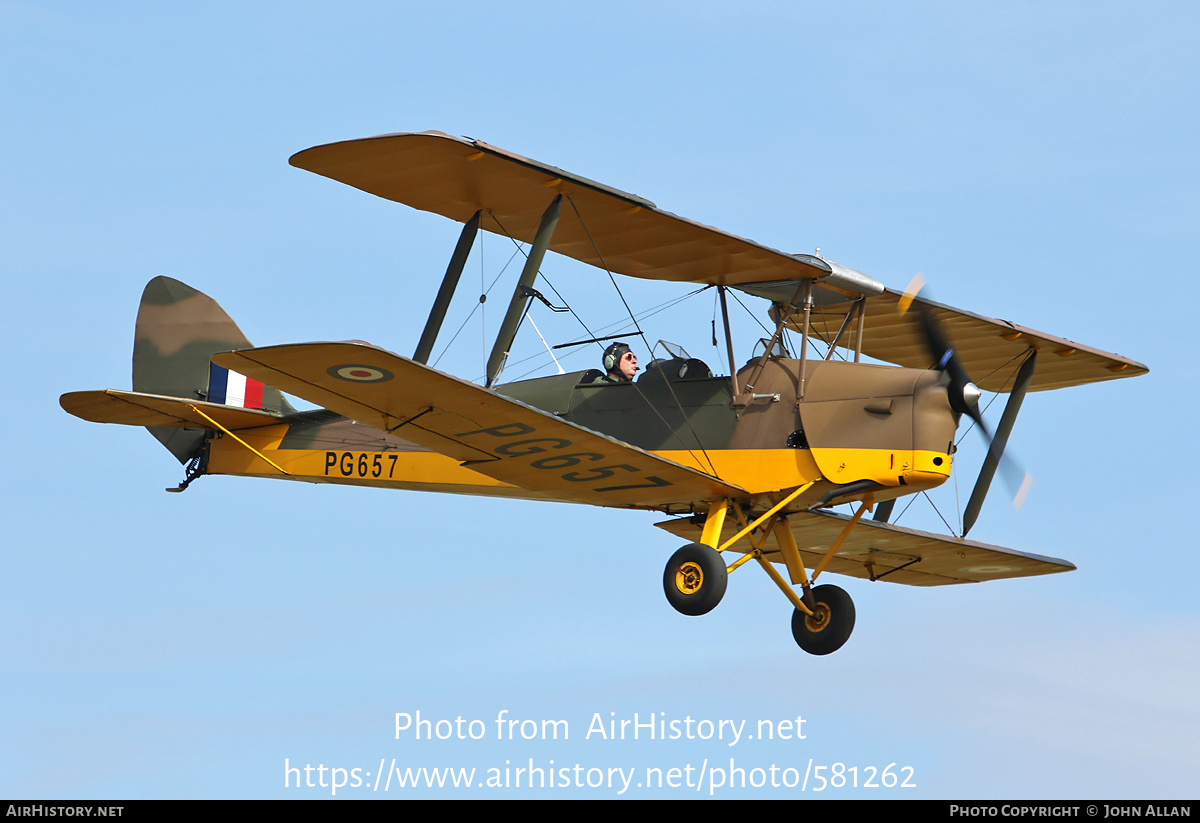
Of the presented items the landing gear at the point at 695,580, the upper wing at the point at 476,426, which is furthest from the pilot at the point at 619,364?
the landing gear at the point at 695,580

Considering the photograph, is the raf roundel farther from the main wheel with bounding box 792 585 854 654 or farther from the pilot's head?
the main wheel with bounding box 792 585 854 654

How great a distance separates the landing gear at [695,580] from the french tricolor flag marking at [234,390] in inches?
191

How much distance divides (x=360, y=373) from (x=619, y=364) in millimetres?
3050

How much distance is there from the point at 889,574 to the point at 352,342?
712cm

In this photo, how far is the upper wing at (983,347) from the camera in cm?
1490

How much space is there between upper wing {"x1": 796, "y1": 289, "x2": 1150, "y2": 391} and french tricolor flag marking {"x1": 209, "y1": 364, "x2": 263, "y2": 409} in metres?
5.10

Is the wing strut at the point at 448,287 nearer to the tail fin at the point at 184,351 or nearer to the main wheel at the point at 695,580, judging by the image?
the main wheel at the point at 695,580

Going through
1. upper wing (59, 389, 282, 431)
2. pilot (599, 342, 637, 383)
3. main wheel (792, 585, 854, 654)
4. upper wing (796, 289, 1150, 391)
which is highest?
upper wing (796, 289, 1150, 391)

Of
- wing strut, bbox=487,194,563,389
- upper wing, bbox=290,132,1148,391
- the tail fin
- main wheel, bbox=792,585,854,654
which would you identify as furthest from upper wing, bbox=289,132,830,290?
the tail fin

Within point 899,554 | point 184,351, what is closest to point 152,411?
point 184,351

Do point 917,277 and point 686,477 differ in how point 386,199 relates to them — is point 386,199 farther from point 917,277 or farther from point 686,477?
point 917,277

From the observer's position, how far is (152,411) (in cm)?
1403

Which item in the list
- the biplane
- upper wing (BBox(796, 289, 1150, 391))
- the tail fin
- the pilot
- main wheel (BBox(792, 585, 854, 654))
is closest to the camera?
the biplane

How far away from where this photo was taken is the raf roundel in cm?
1110
